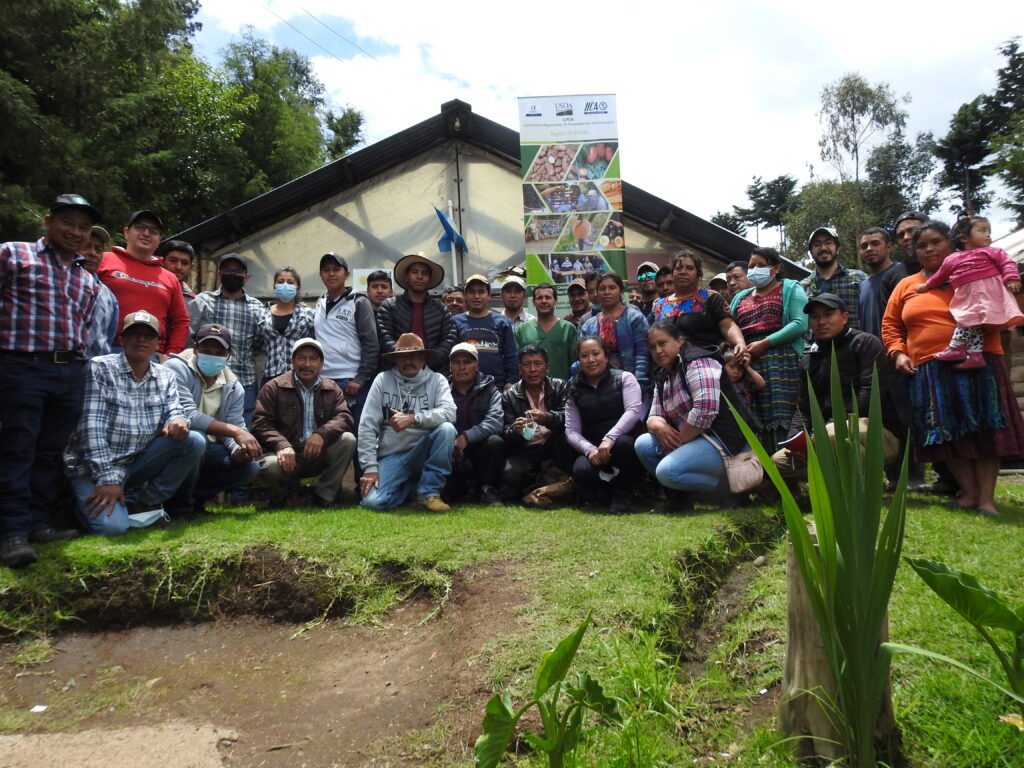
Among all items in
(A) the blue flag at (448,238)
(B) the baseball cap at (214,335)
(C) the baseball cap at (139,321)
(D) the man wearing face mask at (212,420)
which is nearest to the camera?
(C) the baseball cap at (139,321)

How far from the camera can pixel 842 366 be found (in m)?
4.90

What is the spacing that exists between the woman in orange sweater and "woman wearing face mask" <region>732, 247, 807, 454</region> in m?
0.72

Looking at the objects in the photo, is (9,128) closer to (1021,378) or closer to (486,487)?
(486,487)

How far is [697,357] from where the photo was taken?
5230mm

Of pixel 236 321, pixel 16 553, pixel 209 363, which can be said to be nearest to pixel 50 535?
pixel 16 553

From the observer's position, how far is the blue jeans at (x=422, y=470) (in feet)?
19.0

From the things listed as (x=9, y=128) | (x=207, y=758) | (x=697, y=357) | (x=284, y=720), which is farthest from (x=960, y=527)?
(x=9, y=128)

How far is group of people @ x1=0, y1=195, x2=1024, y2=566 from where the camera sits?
4.51 metres

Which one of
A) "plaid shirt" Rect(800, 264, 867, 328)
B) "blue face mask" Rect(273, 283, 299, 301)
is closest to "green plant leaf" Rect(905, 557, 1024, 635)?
"plaid shirt" Rect(800, 264, 867, 328)

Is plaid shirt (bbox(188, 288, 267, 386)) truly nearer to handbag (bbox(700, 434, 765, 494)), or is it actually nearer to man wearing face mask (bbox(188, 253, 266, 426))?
man wearing face mask (bbox(188, 253, 266, 426))

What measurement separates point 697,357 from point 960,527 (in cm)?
205

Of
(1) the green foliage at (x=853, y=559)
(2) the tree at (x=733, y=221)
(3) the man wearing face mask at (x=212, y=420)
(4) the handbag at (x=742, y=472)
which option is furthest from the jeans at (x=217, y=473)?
(2) the tree at (x=733, y=221)

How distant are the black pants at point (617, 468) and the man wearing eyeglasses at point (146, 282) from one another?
366 cm

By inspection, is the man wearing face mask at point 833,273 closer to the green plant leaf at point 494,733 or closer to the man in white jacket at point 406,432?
the man in white jacket at point 406,432
